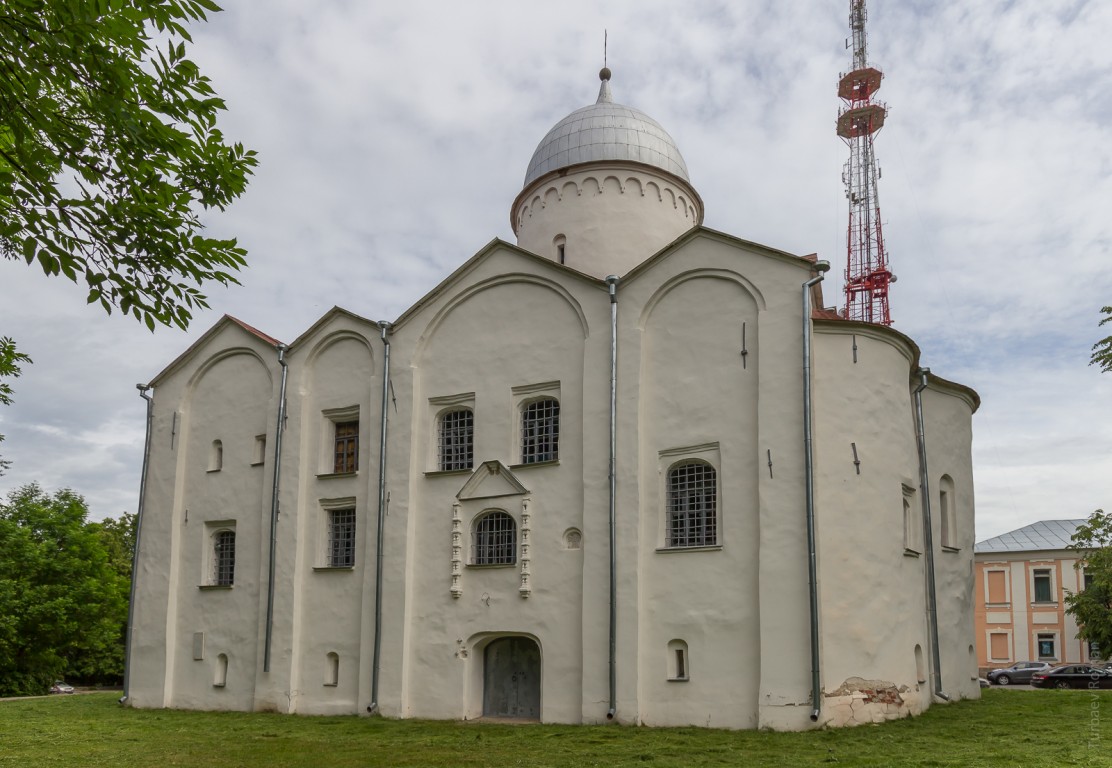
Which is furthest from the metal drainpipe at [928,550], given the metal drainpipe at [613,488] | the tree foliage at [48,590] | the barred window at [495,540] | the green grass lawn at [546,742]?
the tree foliage at [48,590]

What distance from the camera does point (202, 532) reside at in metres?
A: 22.9

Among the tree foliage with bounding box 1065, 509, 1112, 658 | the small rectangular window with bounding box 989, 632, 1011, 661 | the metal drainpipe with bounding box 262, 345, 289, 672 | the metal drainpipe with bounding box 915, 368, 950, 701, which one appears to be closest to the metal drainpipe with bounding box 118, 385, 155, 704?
the metal drainpipe with bounding box 262, 345, 289, 672

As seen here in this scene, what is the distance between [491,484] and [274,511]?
18.0 ft

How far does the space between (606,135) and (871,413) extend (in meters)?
10.5

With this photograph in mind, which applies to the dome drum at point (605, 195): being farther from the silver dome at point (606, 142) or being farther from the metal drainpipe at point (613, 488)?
the metal drainpipe at point (613, 488)

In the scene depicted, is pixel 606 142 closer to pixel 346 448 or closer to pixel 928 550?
pixel 346 448

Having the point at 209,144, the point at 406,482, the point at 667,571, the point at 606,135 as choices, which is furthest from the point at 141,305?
the point at 606,135

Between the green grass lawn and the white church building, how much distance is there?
1.01 m

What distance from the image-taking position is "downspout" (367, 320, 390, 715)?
19312 millimetres

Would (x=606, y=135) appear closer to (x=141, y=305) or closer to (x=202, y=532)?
(x=202, y=532)

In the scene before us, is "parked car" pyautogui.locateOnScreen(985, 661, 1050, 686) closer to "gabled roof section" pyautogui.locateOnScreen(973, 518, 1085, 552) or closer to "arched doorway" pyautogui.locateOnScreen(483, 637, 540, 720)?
"gabled roof section" pyautogui.locateOnScreen(973, 518, 1085, 552)

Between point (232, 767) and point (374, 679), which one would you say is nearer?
point (232, 767)

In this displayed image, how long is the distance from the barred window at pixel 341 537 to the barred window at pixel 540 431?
14.8 ft

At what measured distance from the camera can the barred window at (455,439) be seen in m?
20.0
